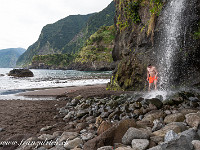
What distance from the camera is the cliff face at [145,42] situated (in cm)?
860

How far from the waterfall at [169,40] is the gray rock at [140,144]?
776cm

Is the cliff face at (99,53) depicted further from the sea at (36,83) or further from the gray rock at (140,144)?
the gray rock at (140,144)

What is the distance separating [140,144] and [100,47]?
96296 millimetres

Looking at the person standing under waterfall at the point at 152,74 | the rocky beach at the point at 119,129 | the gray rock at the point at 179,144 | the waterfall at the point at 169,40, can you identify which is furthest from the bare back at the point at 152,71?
the gray rock at the point at 179,144

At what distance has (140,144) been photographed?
2.90 m

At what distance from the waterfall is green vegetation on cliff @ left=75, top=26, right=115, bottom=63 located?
78565 mm

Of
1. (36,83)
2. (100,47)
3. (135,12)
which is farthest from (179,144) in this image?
(100,47)

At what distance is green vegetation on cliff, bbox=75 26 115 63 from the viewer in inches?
3656

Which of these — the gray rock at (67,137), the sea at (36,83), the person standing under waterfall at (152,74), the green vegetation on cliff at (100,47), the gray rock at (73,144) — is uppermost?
the green vegetation on cliff at (100,47)

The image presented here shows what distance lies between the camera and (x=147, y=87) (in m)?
11.3

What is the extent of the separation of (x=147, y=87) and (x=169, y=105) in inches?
205

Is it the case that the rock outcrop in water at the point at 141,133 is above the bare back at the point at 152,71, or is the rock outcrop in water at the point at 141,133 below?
below

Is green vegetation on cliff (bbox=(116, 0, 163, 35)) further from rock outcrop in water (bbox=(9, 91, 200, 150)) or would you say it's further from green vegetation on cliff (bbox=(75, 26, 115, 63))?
green vegetation on cliff (bbox=(75, 26, 115, 63))

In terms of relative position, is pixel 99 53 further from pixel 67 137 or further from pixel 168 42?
pixel 67 137
